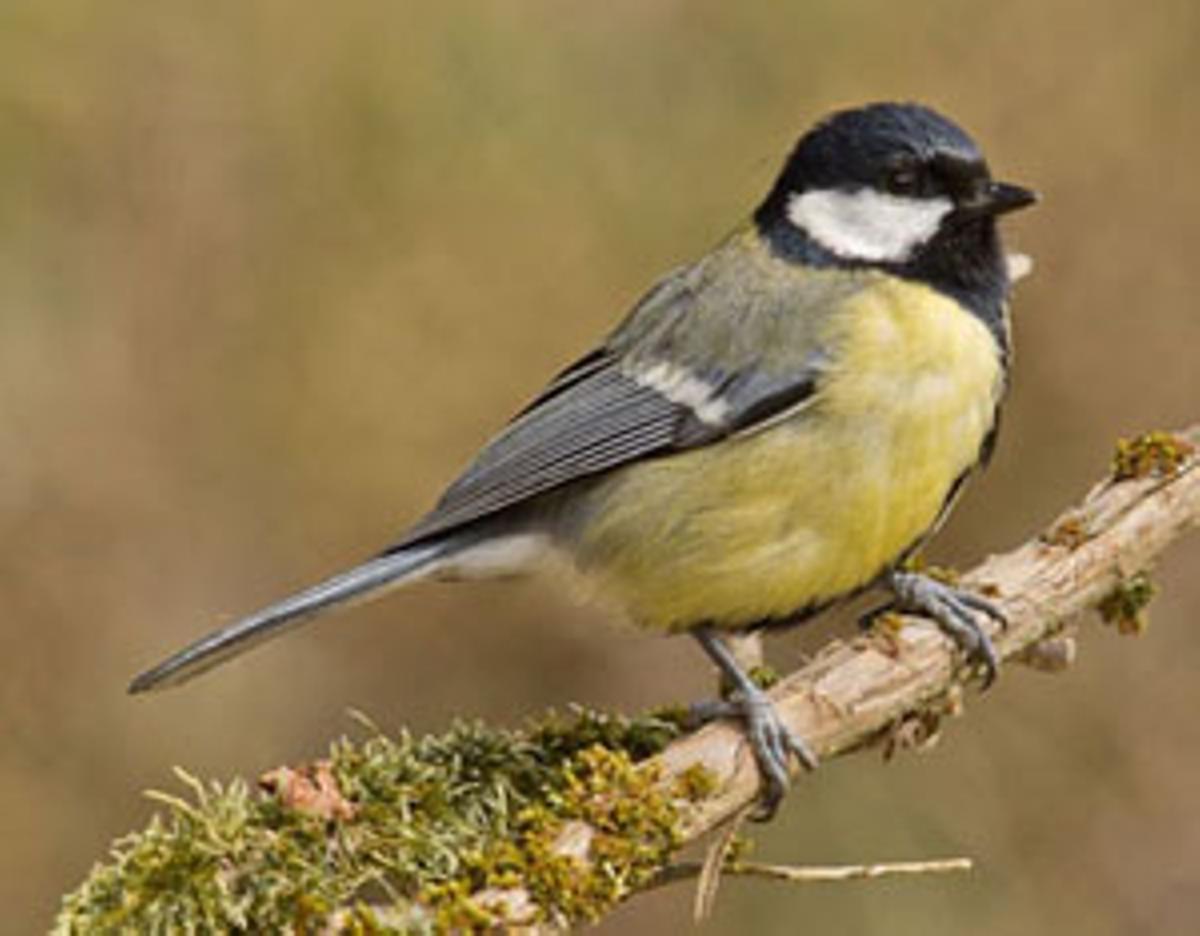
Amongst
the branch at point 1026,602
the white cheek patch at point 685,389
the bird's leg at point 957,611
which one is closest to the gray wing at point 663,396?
the white cheek patch at point 685,389

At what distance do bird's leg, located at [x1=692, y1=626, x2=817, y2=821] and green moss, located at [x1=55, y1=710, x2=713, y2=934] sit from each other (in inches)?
5.7

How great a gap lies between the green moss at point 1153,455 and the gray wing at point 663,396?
55 cm

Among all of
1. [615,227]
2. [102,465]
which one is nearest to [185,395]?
[102,465]

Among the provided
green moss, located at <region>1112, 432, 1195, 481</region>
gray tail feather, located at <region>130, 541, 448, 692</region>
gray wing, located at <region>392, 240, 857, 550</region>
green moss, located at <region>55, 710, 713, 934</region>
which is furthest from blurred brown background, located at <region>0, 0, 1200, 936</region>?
green moss, located at <region>55, 710, 713, 934</region>

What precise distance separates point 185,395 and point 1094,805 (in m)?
2.72

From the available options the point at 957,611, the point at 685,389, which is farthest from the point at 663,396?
the point at 957,611

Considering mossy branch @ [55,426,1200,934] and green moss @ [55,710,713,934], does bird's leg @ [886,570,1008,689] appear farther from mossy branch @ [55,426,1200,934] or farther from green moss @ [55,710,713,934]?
green moss @ [55,710,713,934]

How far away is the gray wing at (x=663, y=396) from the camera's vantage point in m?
3.52

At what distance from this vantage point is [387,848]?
2688mm

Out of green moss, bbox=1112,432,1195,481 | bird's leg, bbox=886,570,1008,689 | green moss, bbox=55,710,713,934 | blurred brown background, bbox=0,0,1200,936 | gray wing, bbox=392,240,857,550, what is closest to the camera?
green moss, bbox=55,710,713,934

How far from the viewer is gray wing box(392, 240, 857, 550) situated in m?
3.52

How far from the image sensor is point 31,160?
530cm

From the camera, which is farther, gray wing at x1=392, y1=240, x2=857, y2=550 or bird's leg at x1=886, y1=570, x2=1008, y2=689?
gray wing at x1=392, y1=240, x2=857, y2=550

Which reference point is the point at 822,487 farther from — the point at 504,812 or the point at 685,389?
the point at 504,812
